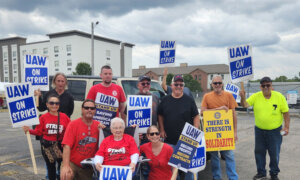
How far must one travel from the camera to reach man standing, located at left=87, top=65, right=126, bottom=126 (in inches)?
158

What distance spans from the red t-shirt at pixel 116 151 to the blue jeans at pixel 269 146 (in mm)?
2580

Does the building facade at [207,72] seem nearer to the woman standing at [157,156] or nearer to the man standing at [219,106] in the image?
the man standing at [219,106]

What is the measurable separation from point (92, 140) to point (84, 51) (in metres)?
48.2

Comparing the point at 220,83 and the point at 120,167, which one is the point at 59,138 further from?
the point at 220,83

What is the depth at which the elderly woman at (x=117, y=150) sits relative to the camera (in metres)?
3.20

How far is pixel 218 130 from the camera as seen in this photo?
4281mm

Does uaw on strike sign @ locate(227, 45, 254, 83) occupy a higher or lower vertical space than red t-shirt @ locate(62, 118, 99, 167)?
higher

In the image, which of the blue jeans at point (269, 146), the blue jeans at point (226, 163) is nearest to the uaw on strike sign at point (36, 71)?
the blue jeans at point (226, 163)

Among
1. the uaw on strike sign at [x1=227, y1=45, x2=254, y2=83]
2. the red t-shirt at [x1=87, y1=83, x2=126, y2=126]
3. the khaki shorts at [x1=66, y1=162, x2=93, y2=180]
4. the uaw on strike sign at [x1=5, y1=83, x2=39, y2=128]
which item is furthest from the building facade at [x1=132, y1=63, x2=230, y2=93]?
the khaki shorts at [x1=66, y1=162, x2=93, y2=180]

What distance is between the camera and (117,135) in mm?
3262

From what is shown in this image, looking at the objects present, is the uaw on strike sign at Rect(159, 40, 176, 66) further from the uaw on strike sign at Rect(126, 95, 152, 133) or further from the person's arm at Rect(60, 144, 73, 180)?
the person's arm at Rect(60, 144, 73, 180)

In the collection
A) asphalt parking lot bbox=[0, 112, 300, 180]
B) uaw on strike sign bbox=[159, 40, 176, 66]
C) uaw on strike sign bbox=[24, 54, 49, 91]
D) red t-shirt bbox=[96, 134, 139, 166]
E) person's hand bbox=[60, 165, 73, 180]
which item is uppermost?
uaw on strike sign bbox=[159, 40, 176, 66]

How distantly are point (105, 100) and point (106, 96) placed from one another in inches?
2.7

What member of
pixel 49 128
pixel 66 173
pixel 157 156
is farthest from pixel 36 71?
pixel 157 156
